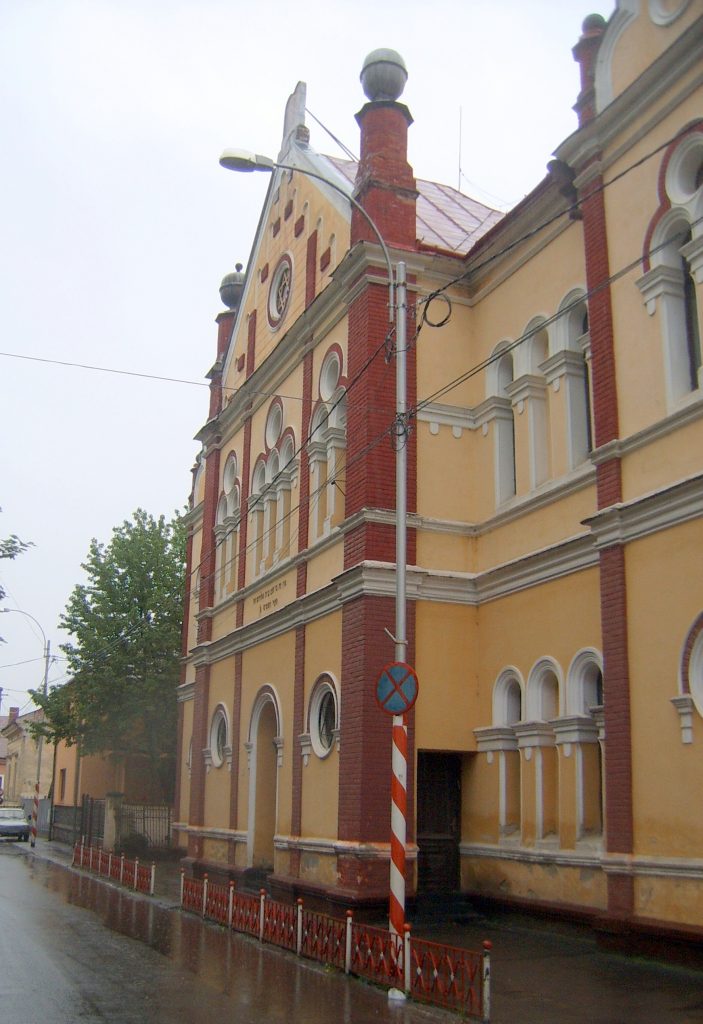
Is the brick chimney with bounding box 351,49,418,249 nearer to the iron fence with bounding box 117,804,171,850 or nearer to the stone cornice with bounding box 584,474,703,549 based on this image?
the stone cornice with bounding box 584,474,703,549

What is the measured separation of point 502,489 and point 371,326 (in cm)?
355

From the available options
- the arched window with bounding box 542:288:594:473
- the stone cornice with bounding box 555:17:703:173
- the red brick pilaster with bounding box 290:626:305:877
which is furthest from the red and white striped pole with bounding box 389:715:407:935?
the stone cornice with bounding box 555:17:703:173

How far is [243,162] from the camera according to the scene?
1381 cm

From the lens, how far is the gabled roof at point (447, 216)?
68.0 feet

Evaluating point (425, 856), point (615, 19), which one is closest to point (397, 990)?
point (425, 856)

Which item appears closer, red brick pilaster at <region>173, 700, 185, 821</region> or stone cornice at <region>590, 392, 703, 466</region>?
stone cornice at <region>590, 392, 703, 466</region>

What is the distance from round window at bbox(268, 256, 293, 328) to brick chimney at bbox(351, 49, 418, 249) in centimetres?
448

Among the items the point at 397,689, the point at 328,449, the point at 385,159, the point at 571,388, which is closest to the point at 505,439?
the point at 571,388

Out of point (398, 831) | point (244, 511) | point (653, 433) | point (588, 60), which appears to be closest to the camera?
point (398, 831)

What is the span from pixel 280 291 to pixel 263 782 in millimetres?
10800

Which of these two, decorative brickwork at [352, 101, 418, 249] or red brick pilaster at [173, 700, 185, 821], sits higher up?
decorative brickwork at [352, 101, 418, 249]

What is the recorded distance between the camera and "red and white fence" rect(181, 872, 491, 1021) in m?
10.1

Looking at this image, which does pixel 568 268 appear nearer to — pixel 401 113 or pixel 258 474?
pixel 401 113

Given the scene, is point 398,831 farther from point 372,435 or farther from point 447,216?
point 447,216
